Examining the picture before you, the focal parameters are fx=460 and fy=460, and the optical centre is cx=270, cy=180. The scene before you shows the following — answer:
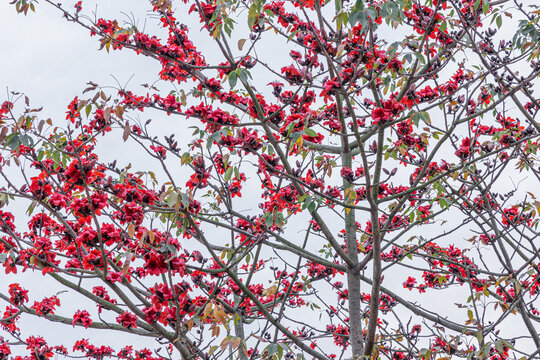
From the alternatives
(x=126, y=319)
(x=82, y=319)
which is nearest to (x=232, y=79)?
(x=126, y=319)

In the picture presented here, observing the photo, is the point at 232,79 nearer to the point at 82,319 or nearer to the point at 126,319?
the point at 126,319

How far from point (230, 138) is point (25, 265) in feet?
5.04

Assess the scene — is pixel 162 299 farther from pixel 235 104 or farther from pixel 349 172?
pixel 235 104

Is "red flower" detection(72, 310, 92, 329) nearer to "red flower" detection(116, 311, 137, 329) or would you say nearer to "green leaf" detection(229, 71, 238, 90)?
"red flower" detection(116, 311, 137, 329)

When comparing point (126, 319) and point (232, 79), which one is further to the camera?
point (126, 319)

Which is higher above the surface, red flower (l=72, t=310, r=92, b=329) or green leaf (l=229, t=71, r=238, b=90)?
green leaf (l=229, t=71, r=238, b=90)

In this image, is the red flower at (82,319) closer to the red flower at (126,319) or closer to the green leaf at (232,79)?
the red flower at (126,319)

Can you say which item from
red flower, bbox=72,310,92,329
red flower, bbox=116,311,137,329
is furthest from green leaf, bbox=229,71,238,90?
red flower, bbox=72,310,92,329

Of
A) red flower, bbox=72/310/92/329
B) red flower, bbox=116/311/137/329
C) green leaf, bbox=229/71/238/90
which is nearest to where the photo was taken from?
green leaf, bbox=229/71/238/90

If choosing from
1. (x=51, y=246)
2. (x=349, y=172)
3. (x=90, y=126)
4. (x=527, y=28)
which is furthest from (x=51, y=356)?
(x=527, y=28)

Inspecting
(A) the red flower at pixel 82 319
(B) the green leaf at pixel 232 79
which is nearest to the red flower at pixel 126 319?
(A) the red flower at pixel 82 319

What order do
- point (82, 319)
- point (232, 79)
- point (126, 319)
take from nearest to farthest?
point (232, 79)
point (126, 319)
point (82, 319)

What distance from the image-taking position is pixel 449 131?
9.71 feet

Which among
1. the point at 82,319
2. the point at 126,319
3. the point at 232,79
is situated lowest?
the point at 126,319
